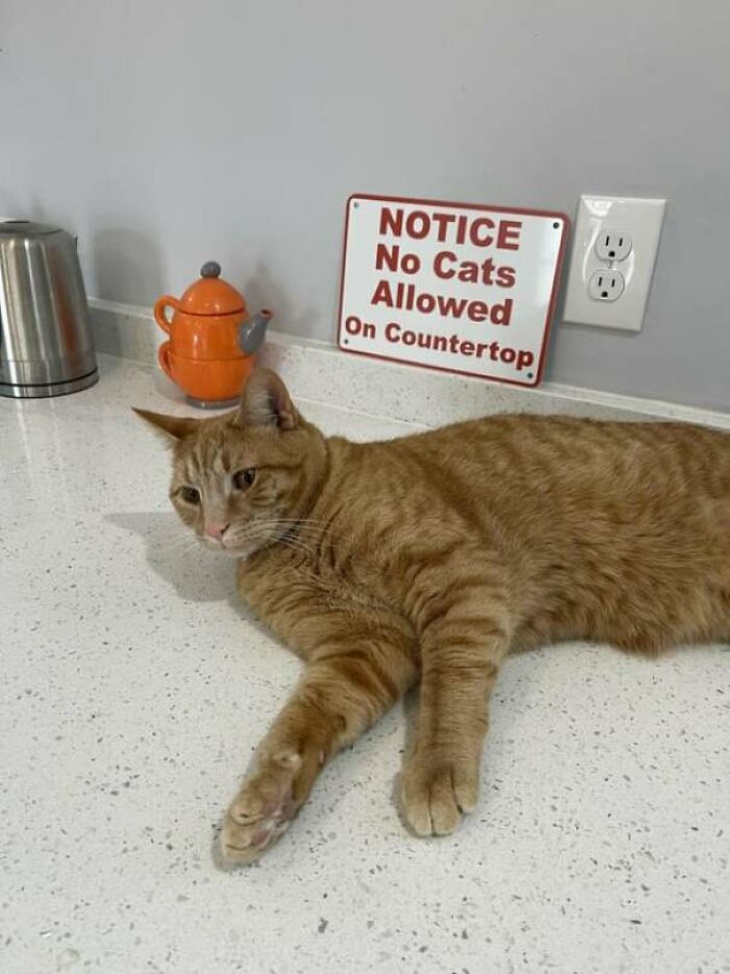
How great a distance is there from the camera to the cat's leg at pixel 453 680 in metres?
0.70

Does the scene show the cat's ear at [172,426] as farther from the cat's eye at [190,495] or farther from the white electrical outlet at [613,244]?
the white electrical outlet at [613,244]

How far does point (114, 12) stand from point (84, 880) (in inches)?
65.0

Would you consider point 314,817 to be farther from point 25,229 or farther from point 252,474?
point 25,229

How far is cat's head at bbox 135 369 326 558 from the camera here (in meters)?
1.02

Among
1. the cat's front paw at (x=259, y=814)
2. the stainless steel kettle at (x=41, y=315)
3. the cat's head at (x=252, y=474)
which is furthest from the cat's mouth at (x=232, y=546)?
the stainless steel kettle at (x=41, y=315)

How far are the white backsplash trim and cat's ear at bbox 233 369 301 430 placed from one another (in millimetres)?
456

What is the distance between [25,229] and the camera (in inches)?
62.2

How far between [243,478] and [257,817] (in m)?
0.51

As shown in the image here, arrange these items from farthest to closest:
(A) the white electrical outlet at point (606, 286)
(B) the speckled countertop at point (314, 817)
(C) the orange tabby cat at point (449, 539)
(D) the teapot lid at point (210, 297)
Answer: (D) the teapot lid at point (210, 297) < (A) the white electrical outlet at point (606, 286) < (C) the orange tabby cat at point (449, 539) < (B) the speckled countertop at point (314, 817)

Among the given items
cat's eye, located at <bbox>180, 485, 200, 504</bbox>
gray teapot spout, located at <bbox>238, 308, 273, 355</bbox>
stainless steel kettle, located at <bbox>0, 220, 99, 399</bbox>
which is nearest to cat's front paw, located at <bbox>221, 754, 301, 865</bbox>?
cat's eye, located at <bbox>180, 485, 200, 504</bbox>

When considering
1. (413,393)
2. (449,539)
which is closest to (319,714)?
(449,539)

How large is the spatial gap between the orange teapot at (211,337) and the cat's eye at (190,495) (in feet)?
1.47

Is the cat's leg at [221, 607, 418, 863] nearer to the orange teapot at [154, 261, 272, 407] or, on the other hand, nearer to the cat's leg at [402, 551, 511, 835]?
the cat's leg at [402, 551, 511, 835]

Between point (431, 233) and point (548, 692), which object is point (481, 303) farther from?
point (548, 692)
